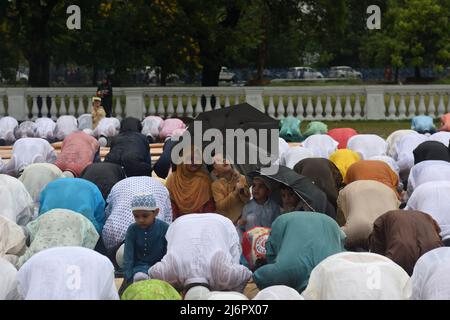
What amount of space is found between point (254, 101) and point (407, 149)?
12374 millimetres

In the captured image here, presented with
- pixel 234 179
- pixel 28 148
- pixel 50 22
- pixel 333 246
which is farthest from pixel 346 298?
pixel 50 22

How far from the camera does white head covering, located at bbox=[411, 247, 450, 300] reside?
7.26 m

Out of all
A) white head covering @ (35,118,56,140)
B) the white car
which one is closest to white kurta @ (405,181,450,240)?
white head covering @ (35,118,56,140)

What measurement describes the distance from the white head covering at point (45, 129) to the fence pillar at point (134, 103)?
4976 millimetres

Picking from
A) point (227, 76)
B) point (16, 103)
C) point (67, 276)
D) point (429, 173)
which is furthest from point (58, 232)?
point (227, 76)

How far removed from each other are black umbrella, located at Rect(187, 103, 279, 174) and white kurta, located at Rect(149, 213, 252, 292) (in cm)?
358

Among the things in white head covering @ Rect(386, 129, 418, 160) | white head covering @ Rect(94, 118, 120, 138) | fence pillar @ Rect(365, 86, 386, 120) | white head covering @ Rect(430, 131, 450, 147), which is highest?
white head covering @ Rect(430, 131, 450, 147)

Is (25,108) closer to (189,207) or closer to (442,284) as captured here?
(189,207)

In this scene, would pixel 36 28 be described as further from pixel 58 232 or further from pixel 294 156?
pixel 58 232

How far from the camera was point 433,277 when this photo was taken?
7.36 metres

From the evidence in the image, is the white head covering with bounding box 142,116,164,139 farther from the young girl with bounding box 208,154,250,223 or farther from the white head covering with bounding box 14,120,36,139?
the young girl with bounding box 208,154,250,223

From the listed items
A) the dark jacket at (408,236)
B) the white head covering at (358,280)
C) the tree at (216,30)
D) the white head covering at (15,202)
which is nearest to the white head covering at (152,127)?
the tree at (216,30)

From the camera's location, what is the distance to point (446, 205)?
406 inches

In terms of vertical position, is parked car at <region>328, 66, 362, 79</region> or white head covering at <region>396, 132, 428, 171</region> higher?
white head covering at <region>396, 132, 428, 171</region>
